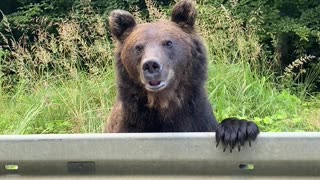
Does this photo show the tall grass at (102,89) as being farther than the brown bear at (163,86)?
Yes

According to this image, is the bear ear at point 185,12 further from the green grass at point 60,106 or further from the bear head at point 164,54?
the green grass at point 60,106

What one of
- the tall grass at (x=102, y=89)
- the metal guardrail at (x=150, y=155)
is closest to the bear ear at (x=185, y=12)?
the tall grass at (x=102, y=89)

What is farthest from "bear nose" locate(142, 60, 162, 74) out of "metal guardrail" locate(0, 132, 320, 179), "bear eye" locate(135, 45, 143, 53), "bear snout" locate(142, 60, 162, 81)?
"metal guardrail" locate(0, 132, 320, 179)

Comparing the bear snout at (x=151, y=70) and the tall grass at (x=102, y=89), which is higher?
the bear snout at (x=151, y=70)

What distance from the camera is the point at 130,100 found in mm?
4566

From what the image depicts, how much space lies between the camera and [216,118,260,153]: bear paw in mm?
2769

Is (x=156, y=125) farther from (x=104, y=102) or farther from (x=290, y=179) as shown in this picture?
(x=104, y=102)

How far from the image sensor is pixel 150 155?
8.09ft

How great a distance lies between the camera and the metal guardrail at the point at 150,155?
2.45 m

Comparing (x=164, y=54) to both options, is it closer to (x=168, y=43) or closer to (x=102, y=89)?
(x=168, y=43)

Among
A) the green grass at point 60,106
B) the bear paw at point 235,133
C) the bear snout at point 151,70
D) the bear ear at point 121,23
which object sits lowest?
the green grass at point 60,106

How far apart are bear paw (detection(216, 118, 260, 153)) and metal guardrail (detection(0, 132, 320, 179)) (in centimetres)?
10

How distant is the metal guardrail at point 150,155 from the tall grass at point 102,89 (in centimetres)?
377

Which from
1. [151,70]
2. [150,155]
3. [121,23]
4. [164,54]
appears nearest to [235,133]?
[150,155]
